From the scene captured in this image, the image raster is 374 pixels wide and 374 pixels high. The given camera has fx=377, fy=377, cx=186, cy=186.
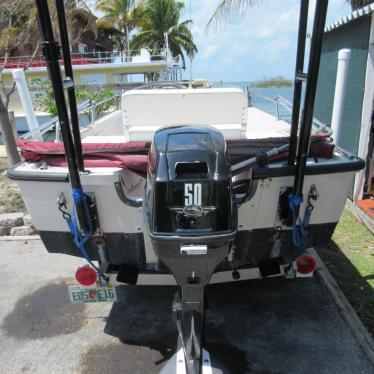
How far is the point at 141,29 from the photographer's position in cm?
3550

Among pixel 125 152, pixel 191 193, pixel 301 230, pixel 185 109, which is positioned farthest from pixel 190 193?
pixel 185 109

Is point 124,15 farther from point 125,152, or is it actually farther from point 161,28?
point 125,152

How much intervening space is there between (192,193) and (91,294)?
4.47 feet

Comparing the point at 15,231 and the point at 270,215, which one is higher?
the point at 270,215

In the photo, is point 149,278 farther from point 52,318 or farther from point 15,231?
point 15,231

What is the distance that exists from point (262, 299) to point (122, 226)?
5.04 ft

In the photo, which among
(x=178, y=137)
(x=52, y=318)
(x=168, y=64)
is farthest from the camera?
(x=168, y=64)

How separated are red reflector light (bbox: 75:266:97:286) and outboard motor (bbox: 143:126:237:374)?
3.32ft

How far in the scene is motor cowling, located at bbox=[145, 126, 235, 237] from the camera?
167 centimetres

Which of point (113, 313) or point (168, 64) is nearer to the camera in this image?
point (113, 313)

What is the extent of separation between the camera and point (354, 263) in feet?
12.2

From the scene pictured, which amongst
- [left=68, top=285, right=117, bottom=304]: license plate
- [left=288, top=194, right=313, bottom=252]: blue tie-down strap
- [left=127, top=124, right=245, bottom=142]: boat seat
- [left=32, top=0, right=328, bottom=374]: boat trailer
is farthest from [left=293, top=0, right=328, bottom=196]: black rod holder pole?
[left=127, top=124, right=245, bottom=142]: boat seat

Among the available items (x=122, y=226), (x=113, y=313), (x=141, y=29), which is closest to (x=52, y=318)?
(x=113, y=313)

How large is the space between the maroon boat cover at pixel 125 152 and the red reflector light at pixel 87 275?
74 centimetres
